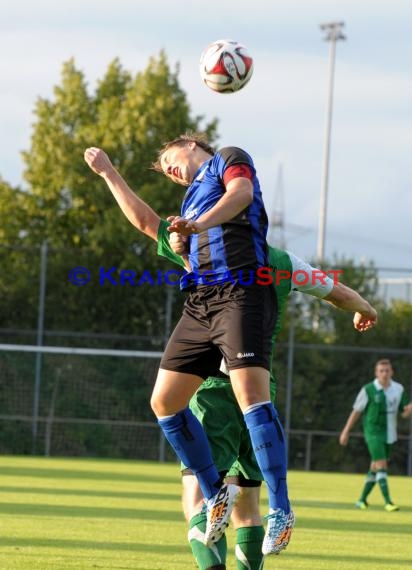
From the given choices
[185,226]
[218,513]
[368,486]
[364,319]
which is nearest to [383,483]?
[368,486]

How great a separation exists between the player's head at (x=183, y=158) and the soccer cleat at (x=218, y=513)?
5.27ft

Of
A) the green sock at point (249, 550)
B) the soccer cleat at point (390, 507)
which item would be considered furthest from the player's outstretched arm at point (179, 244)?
the soccer cleat at point (390, 507)

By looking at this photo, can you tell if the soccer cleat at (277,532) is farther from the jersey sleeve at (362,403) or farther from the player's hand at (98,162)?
the jersey sleeve at (362,403)

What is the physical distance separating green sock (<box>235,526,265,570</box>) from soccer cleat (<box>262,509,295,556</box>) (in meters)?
0.77

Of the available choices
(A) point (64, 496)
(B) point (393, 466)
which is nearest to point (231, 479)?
(A) point (64, 496)

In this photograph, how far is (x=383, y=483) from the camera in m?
16.3

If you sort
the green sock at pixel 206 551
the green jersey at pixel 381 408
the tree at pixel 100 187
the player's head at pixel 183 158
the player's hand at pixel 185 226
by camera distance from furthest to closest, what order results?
1. the tree at pixel 100 187
2. the green jersey at pixel 381 408
3. the player's head at pixel 183 158
4. the green sock at pixel 206 551
5. the player's hand at pixel 185 226

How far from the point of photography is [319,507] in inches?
604

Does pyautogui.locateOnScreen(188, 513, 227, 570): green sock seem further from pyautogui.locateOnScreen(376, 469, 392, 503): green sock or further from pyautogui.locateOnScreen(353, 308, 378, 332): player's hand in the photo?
pyautogui.locateOnScreen(376, 469, 392, 503): green sock

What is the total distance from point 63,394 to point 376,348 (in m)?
7.35

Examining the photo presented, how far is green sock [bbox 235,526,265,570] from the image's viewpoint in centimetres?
679

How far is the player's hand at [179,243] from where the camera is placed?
20.4 feet

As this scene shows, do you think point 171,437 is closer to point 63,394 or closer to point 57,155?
point 63,394

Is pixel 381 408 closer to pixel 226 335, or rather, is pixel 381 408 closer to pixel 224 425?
pixel 224 425
